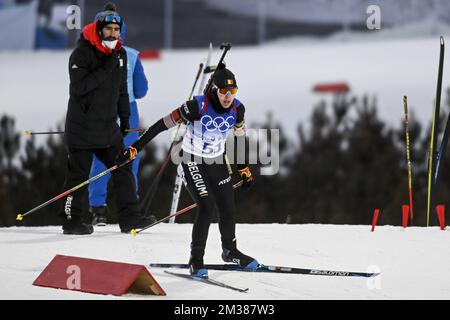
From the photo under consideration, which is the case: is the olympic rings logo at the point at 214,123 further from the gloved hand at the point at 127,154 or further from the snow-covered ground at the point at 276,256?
the snow-covered ground at the point at 276,256

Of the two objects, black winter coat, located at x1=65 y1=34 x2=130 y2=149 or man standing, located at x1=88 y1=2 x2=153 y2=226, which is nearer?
black winter coat, located at x1=65 y1=34 x2=130 y2=149

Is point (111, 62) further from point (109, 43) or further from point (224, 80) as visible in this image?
point (224, 80)

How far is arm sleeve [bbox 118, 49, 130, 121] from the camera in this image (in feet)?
28.9

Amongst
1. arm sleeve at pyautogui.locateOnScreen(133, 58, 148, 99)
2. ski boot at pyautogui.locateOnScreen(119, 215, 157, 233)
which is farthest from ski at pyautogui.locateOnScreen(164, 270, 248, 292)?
arm sleeve at pyautogui.locateOnScreen(133, 58, 148, 99)

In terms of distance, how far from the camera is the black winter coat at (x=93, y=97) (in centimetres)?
853

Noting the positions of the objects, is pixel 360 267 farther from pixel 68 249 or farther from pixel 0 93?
pixel 0 93

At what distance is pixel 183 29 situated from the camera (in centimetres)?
2303

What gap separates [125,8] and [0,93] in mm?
3170

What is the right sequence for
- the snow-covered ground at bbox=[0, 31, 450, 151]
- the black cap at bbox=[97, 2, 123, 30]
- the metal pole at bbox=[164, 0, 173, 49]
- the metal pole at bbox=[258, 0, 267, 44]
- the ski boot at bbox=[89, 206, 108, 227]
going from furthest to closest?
1. the snow-covered ground at bbox=[0, 31, 450, 151]
2. the metal pole at bbox=[164, 0, 173, 49]
3. the metal pole at bbox=[258, 0, 267, 44]
4. the ski boot at bbox=[89, 206, 108, 227]
5. the black cap at bbox=[97, 2, 123, 30]

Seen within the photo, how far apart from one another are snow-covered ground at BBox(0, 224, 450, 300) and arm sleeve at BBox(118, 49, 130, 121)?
0.90 m

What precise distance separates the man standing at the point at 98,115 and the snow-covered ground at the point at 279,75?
1296 centimetres

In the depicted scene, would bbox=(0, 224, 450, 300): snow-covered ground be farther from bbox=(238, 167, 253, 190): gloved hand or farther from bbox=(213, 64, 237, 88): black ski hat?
bbox=(213, 64, 237, 88): black ski hat

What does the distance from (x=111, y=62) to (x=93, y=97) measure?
0.94 ft
